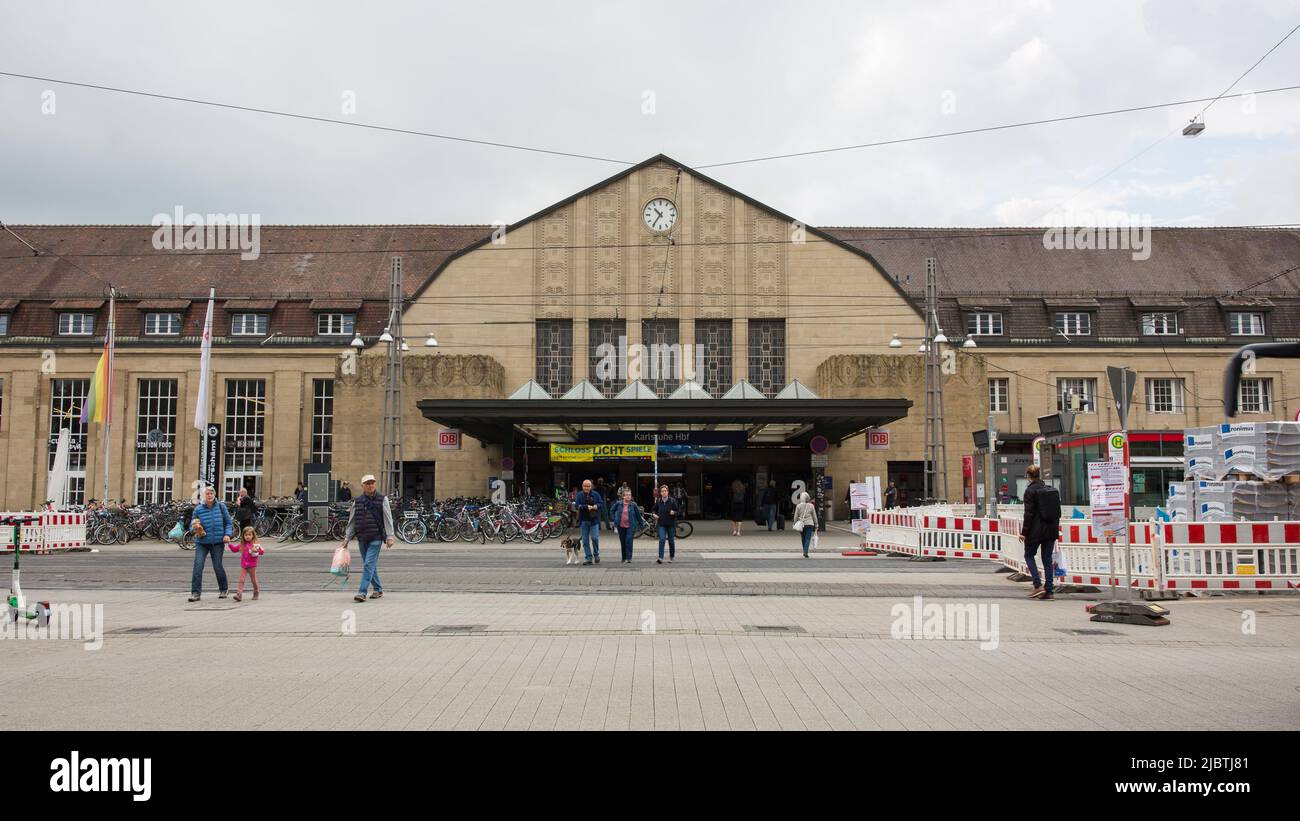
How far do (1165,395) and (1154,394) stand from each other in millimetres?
483

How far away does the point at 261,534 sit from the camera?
1250 inches

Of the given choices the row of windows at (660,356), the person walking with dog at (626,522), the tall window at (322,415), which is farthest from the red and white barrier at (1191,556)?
the tall window at (322,415)

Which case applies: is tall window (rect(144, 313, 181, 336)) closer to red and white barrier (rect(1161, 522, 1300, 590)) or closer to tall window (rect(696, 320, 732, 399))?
tall window (rect(696, 320, 732, 399))

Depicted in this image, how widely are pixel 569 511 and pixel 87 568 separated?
16.0 m

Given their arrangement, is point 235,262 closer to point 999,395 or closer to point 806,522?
point 999,395

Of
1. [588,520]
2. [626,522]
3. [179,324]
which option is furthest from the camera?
[179,324]

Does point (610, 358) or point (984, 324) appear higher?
point (984, 324)

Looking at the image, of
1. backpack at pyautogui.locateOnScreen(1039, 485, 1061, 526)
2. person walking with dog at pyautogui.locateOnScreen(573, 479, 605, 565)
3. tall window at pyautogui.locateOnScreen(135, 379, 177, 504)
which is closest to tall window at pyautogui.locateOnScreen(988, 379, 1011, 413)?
person walking with dog at pyautogui.locateOnScreen(573, 479, 605, 565)

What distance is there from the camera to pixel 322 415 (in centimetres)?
4616

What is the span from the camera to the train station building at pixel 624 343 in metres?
41.4

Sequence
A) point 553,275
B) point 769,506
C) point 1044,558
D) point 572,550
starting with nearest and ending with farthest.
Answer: point 1044,558
point 572,550
point 769,506
point 553,275

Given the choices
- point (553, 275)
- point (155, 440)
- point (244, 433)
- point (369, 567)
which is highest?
point (553, 275)

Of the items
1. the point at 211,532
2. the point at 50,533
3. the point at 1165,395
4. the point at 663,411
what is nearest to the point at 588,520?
the point at 211,532

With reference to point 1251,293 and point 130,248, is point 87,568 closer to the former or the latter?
point 130,248
